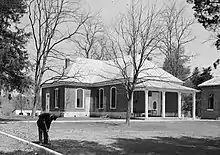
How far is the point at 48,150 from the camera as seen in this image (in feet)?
41.0

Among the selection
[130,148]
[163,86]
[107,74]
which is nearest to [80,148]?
[130,148]

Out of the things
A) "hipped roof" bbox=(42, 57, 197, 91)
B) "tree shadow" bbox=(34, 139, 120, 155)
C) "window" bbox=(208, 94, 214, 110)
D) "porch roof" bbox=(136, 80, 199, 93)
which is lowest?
"tree shadow" bbox=(34, 139, 120, 155)

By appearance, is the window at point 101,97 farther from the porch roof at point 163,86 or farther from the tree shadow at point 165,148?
the tree shadow at point 165,148

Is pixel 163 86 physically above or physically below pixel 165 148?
above

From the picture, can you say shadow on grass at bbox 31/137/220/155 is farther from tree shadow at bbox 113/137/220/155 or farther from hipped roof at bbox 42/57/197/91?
hipped roof at bbox 42/57/197/91

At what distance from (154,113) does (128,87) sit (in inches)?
586

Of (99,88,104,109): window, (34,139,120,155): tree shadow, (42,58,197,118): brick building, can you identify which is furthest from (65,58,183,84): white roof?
(34,139,120,155): tree shadow

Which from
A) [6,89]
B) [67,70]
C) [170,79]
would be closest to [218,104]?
[170,79]

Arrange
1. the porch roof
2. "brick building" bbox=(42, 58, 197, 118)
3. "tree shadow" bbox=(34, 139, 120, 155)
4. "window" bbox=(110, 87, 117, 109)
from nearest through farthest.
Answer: "tree shadow" bbox=(34, 139, 120, 155), the porch roof, "brick building" bbox=(42, 58, 197, 118), "window" bbox=(110, 87, 117, 109)

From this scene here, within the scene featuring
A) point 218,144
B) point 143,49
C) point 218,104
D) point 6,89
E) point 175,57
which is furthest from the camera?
point 175,57

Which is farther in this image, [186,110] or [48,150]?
[186,110]

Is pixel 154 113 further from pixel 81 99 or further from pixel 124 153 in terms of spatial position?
pixel 124 153

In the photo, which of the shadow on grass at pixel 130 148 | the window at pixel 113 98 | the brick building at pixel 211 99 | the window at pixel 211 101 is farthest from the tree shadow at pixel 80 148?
→ the window at pixel 211 101

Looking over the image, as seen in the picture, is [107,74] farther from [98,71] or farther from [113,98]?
[113,98]
